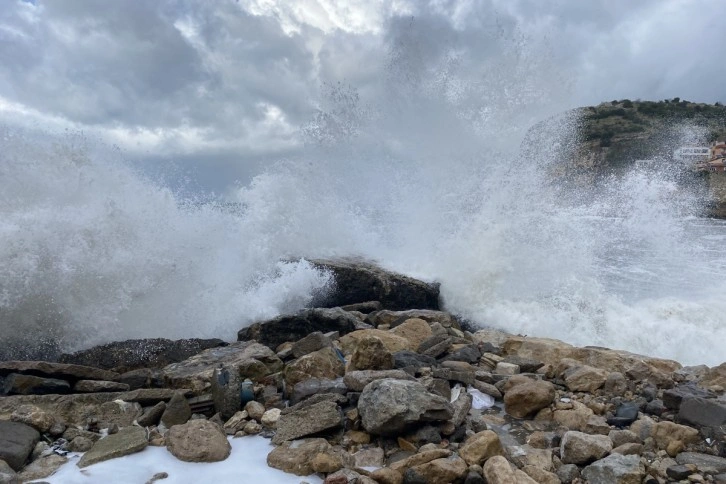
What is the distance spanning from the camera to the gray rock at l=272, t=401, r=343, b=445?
11.5 ft

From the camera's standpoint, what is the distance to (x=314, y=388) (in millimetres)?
4156

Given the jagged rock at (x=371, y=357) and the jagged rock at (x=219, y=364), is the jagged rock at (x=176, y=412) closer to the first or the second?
the jagged rock at (x=219, y=364)

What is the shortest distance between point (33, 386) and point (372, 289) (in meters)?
5.61

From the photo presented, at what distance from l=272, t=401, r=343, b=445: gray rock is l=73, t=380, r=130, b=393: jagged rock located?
5.65 feet

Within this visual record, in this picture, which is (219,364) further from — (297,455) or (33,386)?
(297,455)

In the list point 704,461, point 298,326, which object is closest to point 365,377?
point 704,461

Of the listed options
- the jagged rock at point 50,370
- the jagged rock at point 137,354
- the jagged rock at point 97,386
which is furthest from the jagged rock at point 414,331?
the jagged rock at point 50,370

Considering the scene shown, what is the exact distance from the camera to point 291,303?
28.8ft

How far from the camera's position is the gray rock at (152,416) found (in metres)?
3.88

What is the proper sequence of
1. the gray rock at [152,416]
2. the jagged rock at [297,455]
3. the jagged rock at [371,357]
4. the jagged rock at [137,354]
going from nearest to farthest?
the jagged rock at [297,455] → the gray rock at [152,416] → the jagged rock at [371,357] → the jagged rock at [137,354]

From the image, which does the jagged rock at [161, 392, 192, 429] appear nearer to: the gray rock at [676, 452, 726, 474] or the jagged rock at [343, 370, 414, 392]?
the jagged rock at [343, 370, 414, 392]

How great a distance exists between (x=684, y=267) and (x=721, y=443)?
39.1ft

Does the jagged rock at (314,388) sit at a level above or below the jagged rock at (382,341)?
below

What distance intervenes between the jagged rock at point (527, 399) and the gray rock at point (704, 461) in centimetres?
100
